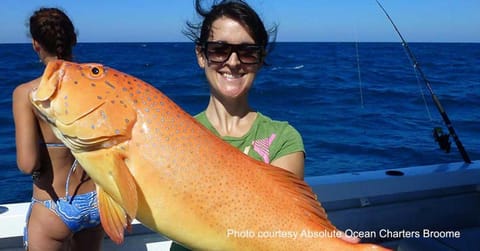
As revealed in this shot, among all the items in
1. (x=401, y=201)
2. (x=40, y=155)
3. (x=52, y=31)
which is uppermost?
(x=52, y=31)

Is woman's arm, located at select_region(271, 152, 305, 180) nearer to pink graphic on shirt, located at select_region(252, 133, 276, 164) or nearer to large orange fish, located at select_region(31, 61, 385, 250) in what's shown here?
pink graphic on shirt, located at select_region(252, 133, 276, 164)

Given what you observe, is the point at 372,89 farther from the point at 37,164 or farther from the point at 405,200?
the point at 37,164

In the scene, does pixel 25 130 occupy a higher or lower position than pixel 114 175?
lower

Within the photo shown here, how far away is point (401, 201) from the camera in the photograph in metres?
4.25

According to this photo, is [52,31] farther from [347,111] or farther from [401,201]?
[347,111]

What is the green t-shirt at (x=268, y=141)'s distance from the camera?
2.06m

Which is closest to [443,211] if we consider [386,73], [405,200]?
[405,200]

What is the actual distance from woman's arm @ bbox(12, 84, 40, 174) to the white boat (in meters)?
1.24

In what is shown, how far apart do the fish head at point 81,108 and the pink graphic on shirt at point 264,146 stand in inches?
28.1

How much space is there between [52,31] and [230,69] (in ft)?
5.14

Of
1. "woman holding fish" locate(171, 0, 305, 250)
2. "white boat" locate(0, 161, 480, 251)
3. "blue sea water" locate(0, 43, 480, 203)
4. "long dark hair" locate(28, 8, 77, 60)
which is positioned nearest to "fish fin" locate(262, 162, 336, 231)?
"woman holding fish" locate(171, 0, 305, 250)

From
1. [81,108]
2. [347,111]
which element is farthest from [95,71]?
[347,111]

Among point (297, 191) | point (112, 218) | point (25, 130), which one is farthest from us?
point (25, 130)

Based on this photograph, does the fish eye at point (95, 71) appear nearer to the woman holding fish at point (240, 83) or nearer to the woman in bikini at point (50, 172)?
the woman holding fish at point (240, 83)
